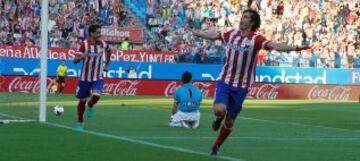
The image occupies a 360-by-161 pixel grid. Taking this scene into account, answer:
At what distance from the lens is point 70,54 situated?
44406 mm

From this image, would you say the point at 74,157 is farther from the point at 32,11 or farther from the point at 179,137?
the point at 32,11

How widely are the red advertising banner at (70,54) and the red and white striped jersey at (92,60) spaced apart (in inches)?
871

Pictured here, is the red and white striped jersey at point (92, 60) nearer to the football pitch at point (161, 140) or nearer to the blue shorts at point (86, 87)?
the blue shorts at point (86, 87)

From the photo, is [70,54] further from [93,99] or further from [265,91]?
[93,99]

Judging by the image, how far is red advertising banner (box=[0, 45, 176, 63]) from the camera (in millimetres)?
42844

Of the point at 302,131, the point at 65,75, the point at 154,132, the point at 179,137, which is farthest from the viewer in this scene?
the point at 65,75

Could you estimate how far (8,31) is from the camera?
1722 inches

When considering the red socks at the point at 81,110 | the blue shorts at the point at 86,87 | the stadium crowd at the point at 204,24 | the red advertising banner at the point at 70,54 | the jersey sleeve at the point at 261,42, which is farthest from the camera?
the stadium crowd at the point at 204,24

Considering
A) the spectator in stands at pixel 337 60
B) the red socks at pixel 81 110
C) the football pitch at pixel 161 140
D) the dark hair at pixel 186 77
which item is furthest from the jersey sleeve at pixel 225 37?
the spectator in stands at pixel 337 60

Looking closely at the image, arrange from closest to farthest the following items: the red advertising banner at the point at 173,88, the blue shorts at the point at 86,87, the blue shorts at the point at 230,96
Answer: the blue shorts at the point at 230,96 → the blue shorts at the point at 86,87 → the red advertising banner at the point at 173,88

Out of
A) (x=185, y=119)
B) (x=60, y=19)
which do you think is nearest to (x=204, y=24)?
(x=60, y=19)

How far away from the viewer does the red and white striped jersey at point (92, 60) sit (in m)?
19.0

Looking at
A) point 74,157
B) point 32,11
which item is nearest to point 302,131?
point 74,157

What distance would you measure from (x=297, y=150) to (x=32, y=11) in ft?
104
